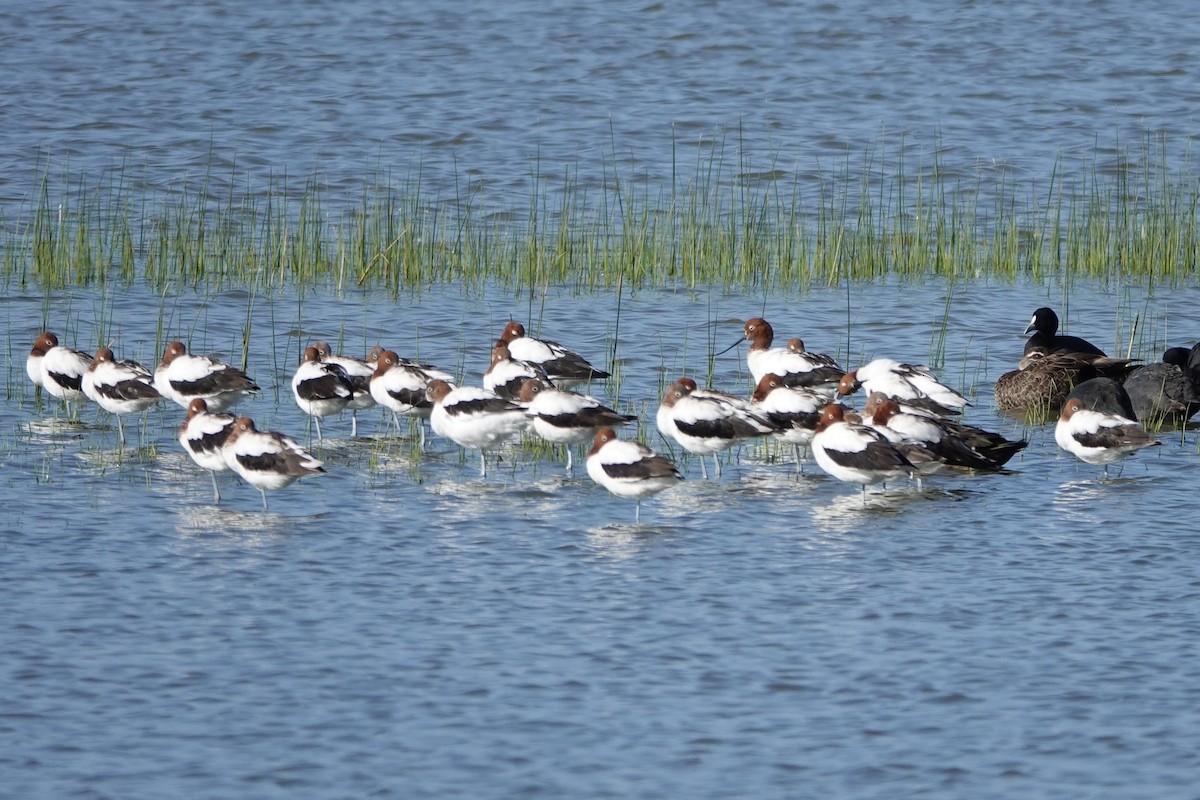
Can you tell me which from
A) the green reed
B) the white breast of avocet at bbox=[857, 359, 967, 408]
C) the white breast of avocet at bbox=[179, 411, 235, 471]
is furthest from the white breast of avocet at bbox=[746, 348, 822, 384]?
the white breast of avocet at bbox=[179, 411, 235, 471]

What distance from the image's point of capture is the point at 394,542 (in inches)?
479

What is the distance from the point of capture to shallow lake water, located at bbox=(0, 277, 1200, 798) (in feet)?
28.0

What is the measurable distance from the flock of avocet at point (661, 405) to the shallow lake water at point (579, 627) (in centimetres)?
35

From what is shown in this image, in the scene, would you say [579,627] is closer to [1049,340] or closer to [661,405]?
[661,405]

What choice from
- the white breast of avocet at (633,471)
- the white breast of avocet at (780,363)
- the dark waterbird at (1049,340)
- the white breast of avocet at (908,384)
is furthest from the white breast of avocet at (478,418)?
the dark waterbird at (1049,340)

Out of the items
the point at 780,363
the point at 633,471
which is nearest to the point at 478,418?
the point at 633,471

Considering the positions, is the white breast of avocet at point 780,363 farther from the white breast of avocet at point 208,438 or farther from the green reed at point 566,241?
the white breast of avocet at point 208,438

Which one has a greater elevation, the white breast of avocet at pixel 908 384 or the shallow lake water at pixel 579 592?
the white breast of avocet at pixel 908 384

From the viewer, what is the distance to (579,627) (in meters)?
10.4

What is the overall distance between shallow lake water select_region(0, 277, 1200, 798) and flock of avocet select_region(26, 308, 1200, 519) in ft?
1.14

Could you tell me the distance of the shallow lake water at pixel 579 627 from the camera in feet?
28.0

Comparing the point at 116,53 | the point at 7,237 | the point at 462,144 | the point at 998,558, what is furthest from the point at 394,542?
the point at 116,53

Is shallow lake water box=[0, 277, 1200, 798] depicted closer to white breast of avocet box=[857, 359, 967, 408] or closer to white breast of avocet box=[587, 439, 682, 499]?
white breast of avocet box=[587, 439, 682, 499]

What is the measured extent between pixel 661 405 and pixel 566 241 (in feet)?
23.6
